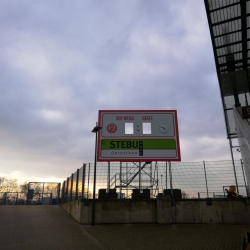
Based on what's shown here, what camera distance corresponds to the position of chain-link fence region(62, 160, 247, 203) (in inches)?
536

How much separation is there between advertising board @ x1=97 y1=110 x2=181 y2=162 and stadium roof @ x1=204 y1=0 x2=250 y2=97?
26.3ft

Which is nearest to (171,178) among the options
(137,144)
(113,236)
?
(137,144)

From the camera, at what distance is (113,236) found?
9625mm

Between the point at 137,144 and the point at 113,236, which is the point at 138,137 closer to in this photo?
the point at 137,144

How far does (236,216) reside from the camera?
40.1 ft

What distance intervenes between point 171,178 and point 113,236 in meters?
5.78

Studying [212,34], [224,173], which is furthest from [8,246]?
[212,34]

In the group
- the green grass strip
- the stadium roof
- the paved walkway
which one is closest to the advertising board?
the green grass strip

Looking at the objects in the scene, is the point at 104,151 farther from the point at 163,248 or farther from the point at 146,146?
the point at 163,248

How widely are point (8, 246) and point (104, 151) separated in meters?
8.71

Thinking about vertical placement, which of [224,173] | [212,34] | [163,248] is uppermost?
[212,34]

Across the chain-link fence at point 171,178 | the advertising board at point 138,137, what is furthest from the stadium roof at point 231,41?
the chain-link fence at point 171,178

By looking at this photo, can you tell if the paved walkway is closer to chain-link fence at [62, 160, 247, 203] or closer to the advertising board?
chain-link fence at [62, 160, 247, 203]

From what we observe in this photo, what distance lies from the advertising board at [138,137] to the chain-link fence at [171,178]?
2.72 ft
